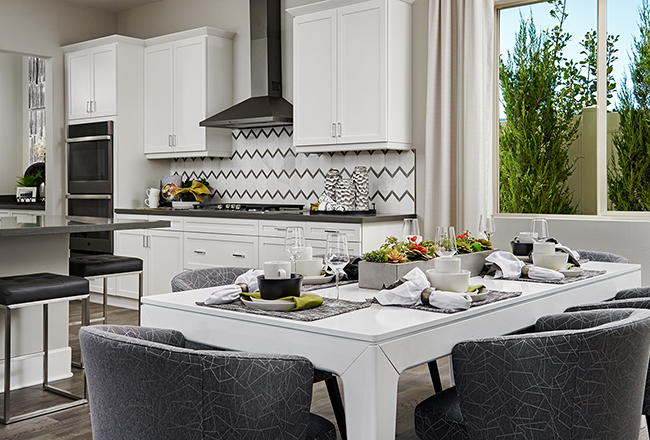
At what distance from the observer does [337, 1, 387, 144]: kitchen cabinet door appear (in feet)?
14.2

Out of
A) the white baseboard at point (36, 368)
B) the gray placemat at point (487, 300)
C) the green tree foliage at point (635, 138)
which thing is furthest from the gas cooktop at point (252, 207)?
the gray placemat at point (487, 300)

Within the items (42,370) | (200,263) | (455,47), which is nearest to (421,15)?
(455,47)

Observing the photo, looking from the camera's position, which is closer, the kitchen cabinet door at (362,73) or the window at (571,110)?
the window at (571,110)

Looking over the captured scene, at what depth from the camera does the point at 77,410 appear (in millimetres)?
2941

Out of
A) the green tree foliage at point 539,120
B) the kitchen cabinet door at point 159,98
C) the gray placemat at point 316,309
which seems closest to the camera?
the gray placemat at point 316,309

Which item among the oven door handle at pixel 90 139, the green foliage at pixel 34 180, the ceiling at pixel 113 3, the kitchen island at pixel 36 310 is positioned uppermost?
the ceiling at pixel 113 3

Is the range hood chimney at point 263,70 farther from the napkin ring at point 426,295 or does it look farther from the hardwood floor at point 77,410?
the napkin ring at point 426,295

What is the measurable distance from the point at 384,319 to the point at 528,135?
3.14m

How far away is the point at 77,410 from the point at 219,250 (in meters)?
2.14

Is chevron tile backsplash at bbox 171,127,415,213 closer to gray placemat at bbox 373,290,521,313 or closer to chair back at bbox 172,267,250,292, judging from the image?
chair back at bbox 172,267,250,292

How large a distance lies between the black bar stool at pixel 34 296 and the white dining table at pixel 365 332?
1123 mm

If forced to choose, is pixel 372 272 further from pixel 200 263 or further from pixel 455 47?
pixel 200 263

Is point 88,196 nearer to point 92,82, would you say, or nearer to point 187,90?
point 92,82

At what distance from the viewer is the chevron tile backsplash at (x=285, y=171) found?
474 centimetres
